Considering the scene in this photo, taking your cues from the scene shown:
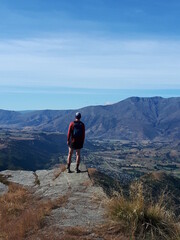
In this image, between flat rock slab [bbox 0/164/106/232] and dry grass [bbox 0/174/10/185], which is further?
dry grass [bbox 0/174/10/185]

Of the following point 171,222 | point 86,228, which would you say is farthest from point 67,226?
point 171,222

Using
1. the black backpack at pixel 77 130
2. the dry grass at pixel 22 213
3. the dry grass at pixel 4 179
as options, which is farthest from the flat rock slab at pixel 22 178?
the black backpack at pixel 77 130

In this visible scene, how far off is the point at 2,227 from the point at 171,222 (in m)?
4.42

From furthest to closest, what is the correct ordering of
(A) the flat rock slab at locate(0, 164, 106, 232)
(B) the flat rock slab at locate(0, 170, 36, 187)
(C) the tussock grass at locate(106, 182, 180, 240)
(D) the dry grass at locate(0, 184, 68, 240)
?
(B) the flat rock slab at locate(0, 170, 36, 187) → (A) the flat rock slab at locate(0, 164, 106, 232) → (D) the dry grass at locate(0, 184, 68, 240) → (C) the tussock grass at locate(106, 182, 180, 240)

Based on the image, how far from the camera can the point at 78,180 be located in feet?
48.4

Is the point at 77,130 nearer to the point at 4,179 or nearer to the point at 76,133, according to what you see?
the point at 76,133

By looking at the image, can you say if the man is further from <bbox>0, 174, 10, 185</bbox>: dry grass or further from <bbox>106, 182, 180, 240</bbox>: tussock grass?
<bbox>106, 182, 180, 240</bbox>: tussock grass

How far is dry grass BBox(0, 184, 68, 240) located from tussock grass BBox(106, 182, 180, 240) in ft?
6.78

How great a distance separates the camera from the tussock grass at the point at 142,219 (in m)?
8.00

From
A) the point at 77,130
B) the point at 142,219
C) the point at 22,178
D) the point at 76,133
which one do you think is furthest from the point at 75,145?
the point at 142,219

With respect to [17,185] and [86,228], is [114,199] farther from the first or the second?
[17,185]

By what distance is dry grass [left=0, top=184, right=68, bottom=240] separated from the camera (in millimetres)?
8611

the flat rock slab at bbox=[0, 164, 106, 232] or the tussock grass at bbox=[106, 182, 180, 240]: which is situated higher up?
the tussock grass at bbox=[106, 182, 180, 240]

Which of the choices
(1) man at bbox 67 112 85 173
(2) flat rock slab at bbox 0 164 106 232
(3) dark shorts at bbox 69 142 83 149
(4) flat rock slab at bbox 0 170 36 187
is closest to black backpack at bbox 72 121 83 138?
(1) man at bbox 67 112 85 173
